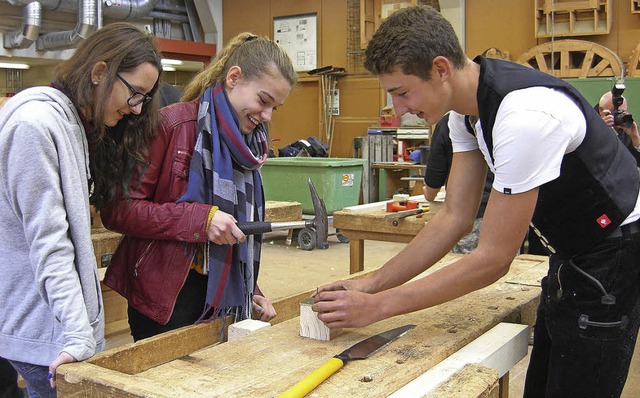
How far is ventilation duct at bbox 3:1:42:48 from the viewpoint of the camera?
8.45 m

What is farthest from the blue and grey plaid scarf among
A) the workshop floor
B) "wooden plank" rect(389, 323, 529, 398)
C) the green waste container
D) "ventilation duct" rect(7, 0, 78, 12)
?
"ventilation duct" rect(7, 0, 78, 12)

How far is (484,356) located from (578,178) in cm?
45

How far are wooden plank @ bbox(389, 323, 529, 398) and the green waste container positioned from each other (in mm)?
5267

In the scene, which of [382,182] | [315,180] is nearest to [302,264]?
[315,180]

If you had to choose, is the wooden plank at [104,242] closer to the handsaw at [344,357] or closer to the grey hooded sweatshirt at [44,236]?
the grey hooded sweatshirt at [44,236]

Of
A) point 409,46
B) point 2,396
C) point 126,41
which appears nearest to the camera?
point 409,46

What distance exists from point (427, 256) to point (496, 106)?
0.53 metres

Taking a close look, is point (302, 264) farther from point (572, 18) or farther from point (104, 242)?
point (572, 18)

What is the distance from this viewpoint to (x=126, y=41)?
1656 mm

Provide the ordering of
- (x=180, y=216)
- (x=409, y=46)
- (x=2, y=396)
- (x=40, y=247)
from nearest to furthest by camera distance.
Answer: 1. (x=40, y=247)
2. (x=409, y=46)
3. (x=180, y=216)
4. (x=2, y=396)

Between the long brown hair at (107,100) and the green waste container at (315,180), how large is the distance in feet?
16.7

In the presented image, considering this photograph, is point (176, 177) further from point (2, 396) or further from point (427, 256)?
point (2, 396)

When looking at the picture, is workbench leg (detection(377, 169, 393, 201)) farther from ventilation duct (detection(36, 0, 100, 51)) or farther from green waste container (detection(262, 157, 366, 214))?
ventilation duct (detection(36, 0, 100, 51))

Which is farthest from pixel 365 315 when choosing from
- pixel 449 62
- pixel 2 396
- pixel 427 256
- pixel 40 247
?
pixel 2 396
